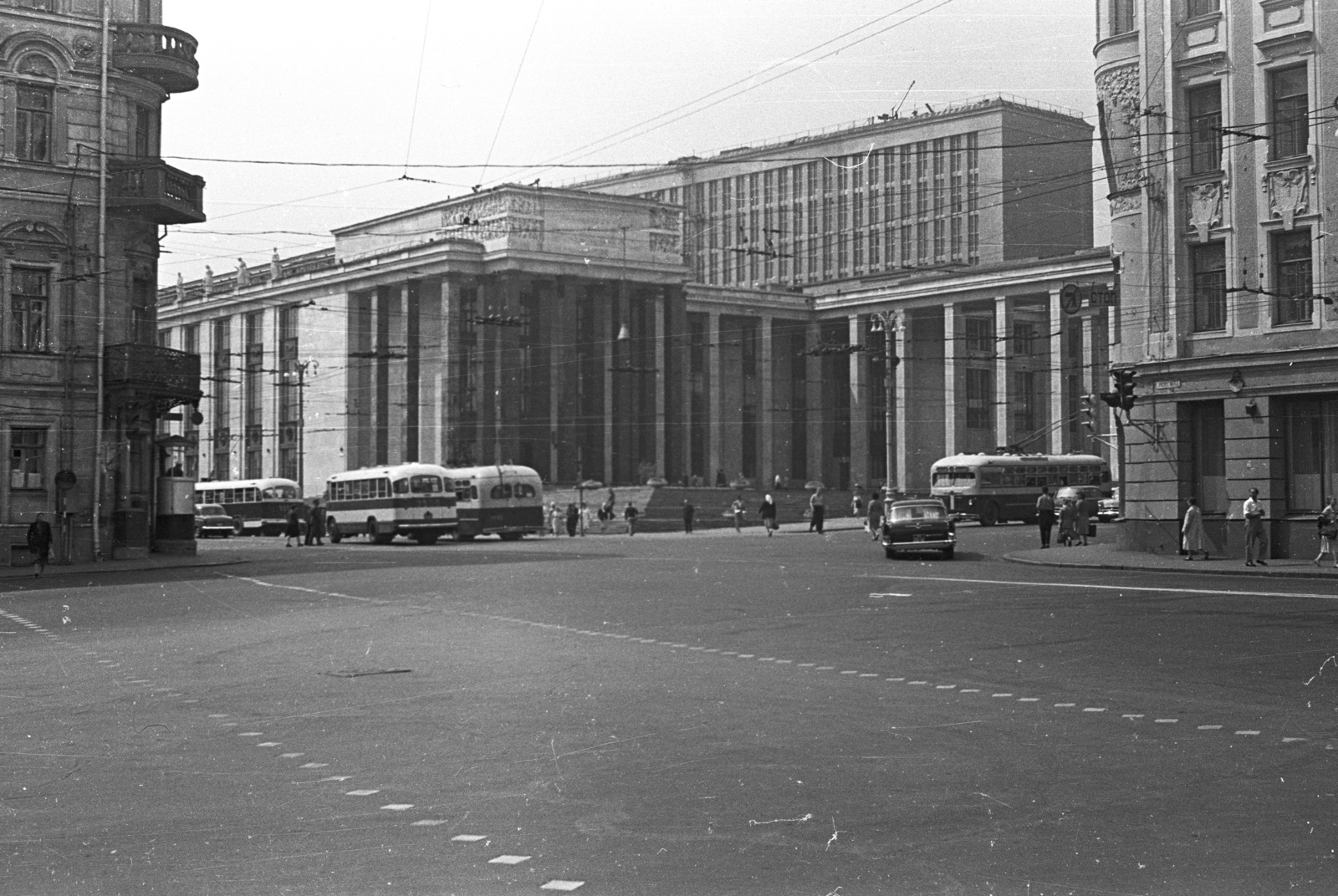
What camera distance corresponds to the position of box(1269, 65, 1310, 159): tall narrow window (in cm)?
3588

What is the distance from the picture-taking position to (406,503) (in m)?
59.6

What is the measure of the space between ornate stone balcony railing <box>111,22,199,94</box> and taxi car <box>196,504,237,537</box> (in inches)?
1347

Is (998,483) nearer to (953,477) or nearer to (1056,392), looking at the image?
(953,477)

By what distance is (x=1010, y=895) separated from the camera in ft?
21.4

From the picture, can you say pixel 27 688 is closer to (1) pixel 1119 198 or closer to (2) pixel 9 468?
(2) pixel 9 468

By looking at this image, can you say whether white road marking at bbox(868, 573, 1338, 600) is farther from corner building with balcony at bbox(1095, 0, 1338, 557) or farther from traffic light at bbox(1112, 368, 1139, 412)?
corner building with balcony at bbox(1095, 0, 1338, 557)

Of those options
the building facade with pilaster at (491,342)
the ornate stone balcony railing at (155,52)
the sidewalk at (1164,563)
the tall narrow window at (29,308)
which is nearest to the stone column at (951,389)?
the building facade with pilaster at (491,342)

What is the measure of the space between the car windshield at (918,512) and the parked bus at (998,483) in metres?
27.6

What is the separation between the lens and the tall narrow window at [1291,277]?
117 ft

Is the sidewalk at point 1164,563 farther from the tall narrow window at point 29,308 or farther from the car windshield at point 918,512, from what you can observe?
the tall narrow window at point 29,308

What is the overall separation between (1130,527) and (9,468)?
97.5 feet

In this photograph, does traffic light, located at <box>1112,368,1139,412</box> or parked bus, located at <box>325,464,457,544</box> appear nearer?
traffic light, located at <box>1112,368,1139,412</box>

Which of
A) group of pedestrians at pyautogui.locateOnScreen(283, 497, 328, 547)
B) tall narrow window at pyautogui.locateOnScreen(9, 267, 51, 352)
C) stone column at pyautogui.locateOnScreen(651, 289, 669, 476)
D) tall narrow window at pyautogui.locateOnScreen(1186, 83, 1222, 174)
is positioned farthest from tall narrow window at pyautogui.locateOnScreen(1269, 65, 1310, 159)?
stone column at pyautogui.locateOnScreen(651, 289, 669, 476)

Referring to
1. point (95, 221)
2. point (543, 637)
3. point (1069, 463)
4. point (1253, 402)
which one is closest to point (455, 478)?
point (95, 221)
